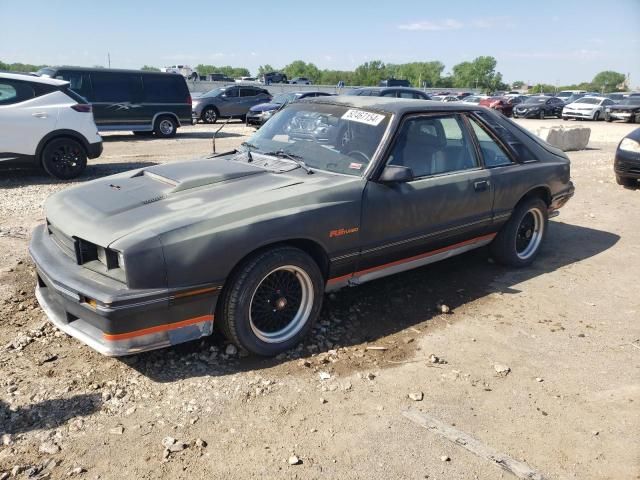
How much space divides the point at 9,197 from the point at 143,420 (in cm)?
612

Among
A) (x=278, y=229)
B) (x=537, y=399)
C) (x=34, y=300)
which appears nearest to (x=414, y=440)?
(x=537, y=399)

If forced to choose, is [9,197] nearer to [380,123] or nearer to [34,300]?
[34,300]

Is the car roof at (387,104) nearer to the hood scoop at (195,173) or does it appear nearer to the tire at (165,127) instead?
the hood scoop at (195,173)

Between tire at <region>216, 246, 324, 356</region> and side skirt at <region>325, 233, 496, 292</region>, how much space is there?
25 centimetres

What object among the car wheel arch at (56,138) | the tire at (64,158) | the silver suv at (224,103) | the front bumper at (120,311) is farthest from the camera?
the silver suv at (224,103)

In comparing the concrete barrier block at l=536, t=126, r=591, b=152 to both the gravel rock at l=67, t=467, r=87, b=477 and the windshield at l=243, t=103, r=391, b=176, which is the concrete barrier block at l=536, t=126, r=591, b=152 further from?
the gravel rock at l=67, t=467, r=87, b=477

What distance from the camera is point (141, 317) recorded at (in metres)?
2.83

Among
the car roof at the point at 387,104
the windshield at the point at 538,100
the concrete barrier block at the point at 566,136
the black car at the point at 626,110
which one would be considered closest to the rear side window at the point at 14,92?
the car roof at the point at 387,104

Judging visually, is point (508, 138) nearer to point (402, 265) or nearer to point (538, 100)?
point (402, 265)

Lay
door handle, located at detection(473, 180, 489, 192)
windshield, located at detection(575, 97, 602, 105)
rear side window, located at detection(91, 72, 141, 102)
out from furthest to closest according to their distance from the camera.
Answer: windshield, located at detection(575, 97, 602, 105) → rear side window, located at detection(91, 72, 141, 102) → door handle, located at detection(473, 180, 489, 192)

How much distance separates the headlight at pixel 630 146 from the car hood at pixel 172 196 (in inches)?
287

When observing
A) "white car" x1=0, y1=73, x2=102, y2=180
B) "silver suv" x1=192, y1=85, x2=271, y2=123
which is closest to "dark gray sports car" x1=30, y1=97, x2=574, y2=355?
"white car" x1=0, y1=73, x2=102, y2=180

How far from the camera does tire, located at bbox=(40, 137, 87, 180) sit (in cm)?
860

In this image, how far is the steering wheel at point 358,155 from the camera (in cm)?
384
